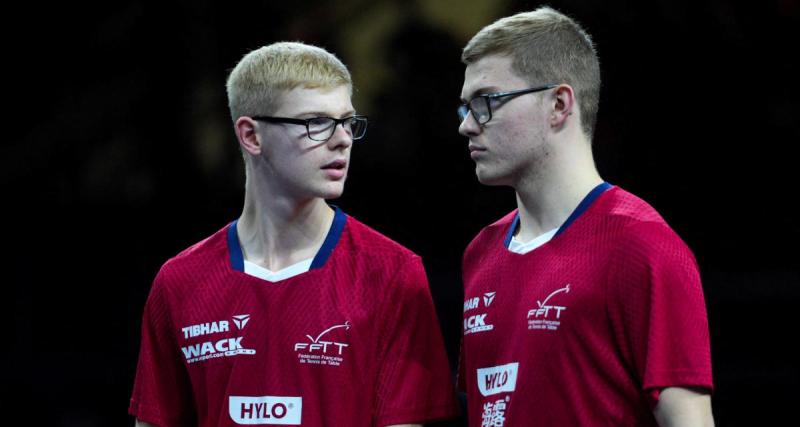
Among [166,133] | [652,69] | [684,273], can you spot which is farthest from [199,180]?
[684,273]

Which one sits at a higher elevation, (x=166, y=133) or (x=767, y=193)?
(x=166, y=133)

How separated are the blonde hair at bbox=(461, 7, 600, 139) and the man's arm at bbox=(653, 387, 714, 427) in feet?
2.76

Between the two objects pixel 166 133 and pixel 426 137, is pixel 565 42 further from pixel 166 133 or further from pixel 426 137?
pixel 166 133

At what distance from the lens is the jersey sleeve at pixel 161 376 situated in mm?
3848

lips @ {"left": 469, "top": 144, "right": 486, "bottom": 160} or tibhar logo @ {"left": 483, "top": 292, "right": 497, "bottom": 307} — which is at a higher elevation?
lips @ {"left": 469, "top": 144, "right": 486, "bottom": 160}

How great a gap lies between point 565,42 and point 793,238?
364cm

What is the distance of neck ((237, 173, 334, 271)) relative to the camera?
12.6 ft

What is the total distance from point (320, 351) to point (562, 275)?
81 centimetres

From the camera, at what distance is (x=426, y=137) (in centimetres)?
721

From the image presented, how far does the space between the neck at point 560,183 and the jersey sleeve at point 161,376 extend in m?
1.26

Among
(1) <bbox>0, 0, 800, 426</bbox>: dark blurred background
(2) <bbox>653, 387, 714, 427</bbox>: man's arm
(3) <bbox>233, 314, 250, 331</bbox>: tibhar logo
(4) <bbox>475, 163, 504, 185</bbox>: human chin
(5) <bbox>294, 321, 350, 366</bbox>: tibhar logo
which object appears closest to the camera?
(2) <bbox>653, 387, 714, 427</bbox>: man's arm

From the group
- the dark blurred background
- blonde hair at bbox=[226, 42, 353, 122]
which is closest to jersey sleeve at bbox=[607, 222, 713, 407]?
blonde hair at bbox=[226, 42, 353, 122]

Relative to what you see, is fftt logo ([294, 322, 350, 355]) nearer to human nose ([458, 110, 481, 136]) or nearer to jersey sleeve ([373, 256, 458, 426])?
jersey sleeve ([373, 256, 458, 426])

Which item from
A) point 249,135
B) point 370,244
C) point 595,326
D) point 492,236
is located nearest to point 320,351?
point 370,244
